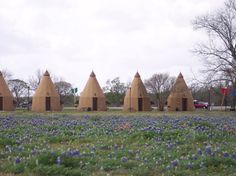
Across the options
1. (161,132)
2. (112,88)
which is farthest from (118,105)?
(161,132)

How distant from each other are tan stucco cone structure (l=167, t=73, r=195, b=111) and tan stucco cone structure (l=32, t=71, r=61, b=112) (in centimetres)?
1423

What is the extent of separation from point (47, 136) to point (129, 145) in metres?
2.43

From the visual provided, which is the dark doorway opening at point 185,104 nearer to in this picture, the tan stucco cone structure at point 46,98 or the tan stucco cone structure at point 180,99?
the tan stucco cone structure at point 180,99

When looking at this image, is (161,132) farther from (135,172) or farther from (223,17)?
(223,17)

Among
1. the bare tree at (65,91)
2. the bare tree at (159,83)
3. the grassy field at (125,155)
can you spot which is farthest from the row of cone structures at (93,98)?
the grassy field at (125,155)

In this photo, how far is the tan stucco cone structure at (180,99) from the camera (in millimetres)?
52438

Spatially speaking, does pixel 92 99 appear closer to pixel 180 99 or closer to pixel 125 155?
pixel 180 99

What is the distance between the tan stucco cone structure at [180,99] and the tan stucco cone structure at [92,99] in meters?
8.62

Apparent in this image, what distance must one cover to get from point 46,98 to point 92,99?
5.56 metres

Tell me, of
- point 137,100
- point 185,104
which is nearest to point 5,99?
point 137,100

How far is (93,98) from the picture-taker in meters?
51.1

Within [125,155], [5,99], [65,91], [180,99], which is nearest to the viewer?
[125,155]

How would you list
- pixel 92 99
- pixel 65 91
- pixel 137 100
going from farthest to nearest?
1. pixel 65 91
2. pixel 137 100
3. pixel 92 99

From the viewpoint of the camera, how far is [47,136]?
10414 mm
